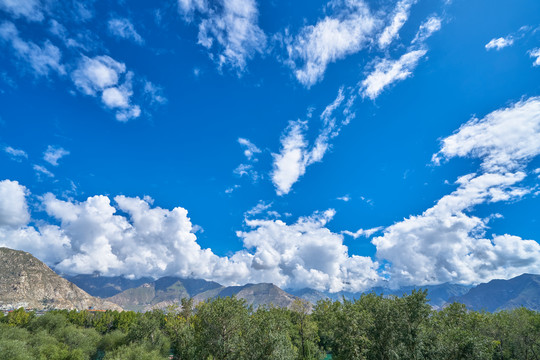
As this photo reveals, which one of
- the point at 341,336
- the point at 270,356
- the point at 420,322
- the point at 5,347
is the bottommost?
the point at 5,347

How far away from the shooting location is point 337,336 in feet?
128

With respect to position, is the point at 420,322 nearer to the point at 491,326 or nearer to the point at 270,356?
the point at 270,356

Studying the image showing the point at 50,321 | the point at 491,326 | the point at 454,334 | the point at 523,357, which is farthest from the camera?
the point at 50,321

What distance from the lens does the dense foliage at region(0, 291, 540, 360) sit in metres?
31.0

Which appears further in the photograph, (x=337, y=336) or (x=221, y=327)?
(x=221, y=327)

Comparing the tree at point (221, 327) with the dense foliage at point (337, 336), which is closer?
the dense foliage at point (337, 336)

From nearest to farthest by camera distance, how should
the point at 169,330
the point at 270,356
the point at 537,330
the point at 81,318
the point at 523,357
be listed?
the point at 270,356
the point at 537,330
the point at 523,357
the point at 169,330
the point at 81,318

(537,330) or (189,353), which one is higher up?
(537,330)

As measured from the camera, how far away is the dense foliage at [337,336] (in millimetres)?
30953

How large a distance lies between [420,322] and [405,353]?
6.69 metres

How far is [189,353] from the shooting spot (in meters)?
61.8

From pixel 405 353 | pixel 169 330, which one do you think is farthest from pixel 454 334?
pixel 169 330

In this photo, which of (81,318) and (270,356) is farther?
(81,318)

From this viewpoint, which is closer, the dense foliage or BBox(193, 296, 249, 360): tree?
the dense foliage
